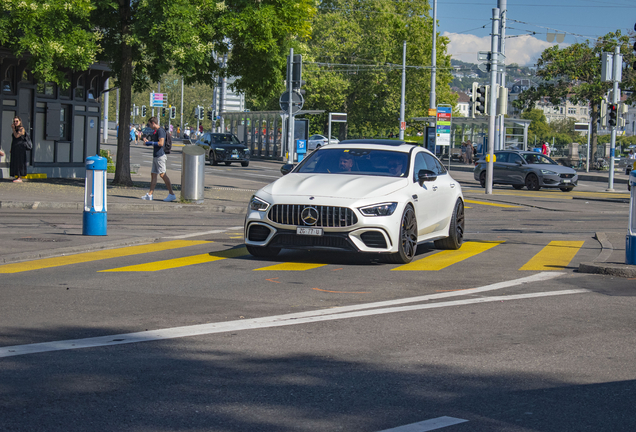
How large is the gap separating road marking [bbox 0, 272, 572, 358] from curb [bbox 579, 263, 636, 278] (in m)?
1.29

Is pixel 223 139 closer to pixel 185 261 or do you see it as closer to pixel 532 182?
pixel 532 182

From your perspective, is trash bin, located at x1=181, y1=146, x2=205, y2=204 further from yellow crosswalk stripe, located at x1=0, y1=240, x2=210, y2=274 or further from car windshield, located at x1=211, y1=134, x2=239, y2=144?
car windshield, located at x1=211, y1=134, x2=239, y2=144

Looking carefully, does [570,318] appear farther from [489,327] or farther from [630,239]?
[630,239]

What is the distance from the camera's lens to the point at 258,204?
10.4 metres

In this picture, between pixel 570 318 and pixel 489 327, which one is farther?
pixel 570 318

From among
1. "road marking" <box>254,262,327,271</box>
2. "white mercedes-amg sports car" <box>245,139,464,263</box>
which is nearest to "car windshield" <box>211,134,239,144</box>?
"white mercedes-amg sports car" <box>245,139,464,263</box>

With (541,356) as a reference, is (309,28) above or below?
above

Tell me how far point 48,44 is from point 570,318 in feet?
53.4

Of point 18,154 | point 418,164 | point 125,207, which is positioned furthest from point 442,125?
point 418,164

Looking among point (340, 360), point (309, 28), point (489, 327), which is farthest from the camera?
point (309, 28)

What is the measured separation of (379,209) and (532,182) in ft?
77.3

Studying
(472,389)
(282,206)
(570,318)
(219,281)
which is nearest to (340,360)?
(472,389)

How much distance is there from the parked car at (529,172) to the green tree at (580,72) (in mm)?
28833

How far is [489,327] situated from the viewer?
6.67 m
